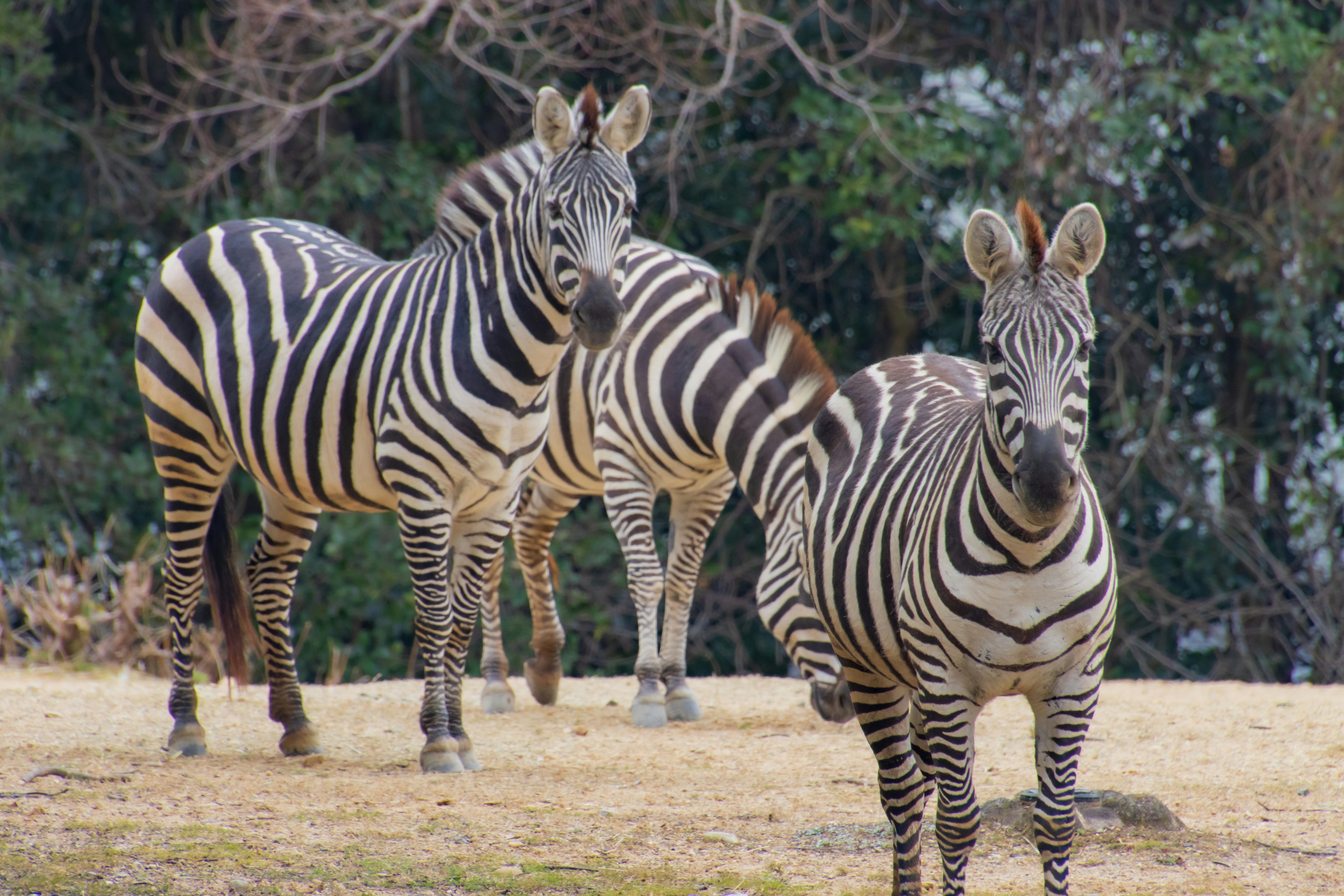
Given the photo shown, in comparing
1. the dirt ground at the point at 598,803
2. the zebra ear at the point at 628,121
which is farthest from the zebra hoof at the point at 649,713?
the zebra ear at the point at 628,121

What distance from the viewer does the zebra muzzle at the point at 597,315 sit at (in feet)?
14.1

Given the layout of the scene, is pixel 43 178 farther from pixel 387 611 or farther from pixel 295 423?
pixel 295 423

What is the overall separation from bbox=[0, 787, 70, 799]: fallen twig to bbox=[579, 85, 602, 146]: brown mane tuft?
2.81 meters

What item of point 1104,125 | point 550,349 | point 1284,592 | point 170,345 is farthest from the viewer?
point 1284,592

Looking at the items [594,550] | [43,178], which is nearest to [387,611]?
[594,550]

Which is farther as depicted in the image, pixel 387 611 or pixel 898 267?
pixel 898 267

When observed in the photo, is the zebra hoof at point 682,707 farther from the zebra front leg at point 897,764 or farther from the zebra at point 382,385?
the zebra front leg at point 897,764

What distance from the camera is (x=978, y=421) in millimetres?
3006

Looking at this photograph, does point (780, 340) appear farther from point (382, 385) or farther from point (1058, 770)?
point (1058, 770)

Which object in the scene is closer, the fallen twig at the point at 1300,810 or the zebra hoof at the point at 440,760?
the fallen twig at the point at 1300,810

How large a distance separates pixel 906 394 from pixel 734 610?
7912 mm

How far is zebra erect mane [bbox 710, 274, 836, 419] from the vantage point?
5828 millimetres

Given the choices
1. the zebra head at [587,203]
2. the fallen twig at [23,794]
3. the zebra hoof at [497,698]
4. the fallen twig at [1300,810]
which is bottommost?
the zebra hoof at [497,698]

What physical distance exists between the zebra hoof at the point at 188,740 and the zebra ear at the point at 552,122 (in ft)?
8.79
